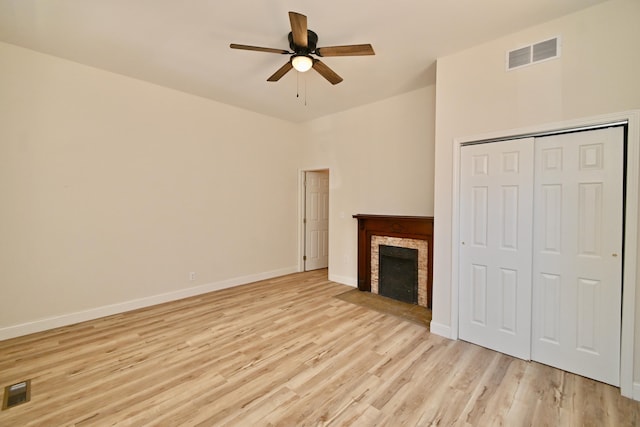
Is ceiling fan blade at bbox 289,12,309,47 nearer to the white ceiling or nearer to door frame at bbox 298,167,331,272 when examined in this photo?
the white ceiling

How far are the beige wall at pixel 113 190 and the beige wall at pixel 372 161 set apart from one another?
1409 mm

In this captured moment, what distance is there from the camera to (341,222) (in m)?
4.95

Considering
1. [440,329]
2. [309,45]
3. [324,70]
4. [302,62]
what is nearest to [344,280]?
[440,329]

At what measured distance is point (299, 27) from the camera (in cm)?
207

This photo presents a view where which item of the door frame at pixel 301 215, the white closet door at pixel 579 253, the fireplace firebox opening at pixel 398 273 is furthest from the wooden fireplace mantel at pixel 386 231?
the door frame at pixel 301 215

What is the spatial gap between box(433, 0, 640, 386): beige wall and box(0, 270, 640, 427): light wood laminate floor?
61 centimetres

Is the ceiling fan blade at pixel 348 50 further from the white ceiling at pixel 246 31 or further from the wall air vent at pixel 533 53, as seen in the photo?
the wall air vent at pixel 533 53

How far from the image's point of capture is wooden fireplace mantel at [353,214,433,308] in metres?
3.66

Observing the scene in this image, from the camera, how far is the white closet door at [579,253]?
209 cm

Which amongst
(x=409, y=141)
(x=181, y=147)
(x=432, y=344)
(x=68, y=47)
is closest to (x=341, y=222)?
(x=409, y=141)

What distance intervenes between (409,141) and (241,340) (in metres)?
3.57

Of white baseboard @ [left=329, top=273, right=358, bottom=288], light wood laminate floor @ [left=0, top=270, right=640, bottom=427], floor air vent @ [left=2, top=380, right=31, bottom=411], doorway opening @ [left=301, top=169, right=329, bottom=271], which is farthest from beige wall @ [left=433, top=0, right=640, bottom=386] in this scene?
floor air vent @ [left=2, top=380, right=31, bottom=411]

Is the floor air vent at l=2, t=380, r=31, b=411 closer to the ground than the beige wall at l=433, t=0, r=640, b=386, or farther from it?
closer to the ground

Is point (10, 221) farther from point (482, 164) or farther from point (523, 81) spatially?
point (523, 81)
